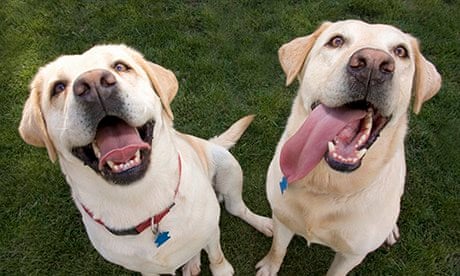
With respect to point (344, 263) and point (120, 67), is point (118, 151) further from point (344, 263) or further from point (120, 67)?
point (344, 263)

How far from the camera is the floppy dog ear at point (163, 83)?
2.40m

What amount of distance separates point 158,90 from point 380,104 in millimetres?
1079

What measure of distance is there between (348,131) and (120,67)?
115 centimetres

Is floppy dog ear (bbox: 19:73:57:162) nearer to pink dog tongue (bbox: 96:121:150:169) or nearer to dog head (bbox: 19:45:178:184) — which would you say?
dog head (bbox: 19:45:178:184)

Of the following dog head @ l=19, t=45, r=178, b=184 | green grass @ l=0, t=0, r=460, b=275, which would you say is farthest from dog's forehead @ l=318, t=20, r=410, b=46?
green grass @ l=0, t=0, r=460, b=275

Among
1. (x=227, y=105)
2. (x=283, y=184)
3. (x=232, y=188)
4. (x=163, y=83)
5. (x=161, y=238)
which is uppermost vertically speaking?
(x=163, y=83)

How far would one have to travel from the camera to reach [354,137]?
89.7 inches

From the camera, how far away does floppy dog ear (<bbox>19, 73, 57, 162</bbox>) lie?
7.32 ft

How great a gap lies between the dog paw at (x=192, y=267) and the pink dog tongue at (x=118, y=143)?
1639 mm

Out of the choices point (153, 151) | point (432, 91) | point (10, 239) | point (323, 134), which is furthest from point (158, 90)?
point (10, 239)

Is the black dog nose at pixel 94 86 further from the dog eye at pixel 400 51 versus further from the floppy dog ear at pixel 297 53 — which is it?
the dog eye at pixel 400 51

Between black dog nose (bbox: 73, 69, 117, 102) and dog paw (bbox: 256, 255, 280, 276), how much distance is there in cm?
214

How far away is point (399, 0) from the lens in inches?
204

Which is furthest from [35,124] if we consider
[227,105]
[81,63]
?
[227,105]
